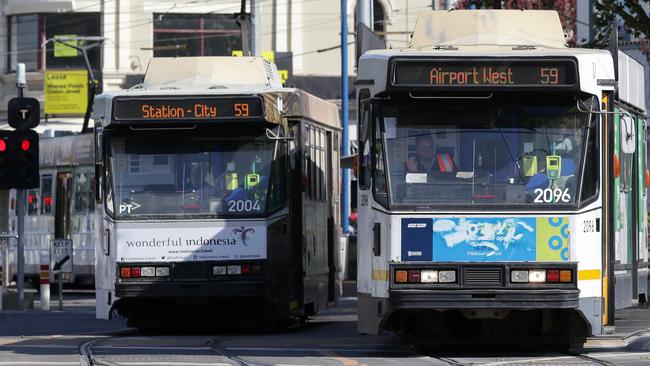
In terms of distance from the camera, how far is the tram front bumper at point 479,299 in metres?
15.2

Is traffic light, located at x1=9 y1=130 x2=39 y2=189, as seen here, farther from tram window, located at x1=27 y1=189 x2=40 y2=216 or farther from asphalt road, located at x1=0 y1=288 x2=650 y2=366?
tram window, located at x1=27 y1=189 x2=40 y2=216

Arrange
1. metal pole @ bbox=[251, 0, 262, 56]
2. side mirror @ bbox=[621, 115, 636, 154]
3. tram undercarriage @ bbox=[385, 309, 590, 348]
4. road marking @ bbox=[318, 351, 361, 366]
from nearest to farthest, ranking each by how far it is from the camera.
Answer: road marking @ bbox=[318, 351, 361, 366] < tram undercarriage @ bbox=[385, 309, 590, 348] < side mirror @ bbox=[621, 115, 636, 154] < metal pole @ bbox=[251, 0, 262, 56]

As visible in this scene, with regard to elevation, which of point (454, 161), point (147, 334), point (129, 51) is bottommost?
point (147, 334)

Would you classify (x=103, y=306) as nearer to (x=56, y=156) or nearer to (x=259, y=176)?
(x=259, y=176)

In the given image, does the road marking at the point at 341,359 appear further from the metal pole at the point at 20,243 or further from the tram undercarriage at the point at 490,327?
the metal pole at the point at 20,243

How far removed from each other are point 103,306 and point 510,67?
6.39 metres

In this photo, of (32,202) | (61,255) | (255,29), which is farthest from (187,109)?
(32,202)

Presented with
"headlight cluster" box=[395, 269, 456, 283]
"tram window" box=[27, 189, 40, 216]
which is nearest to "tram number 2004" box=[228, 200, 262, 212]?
"headlight cluster" box=[395, 269, 456, 283]

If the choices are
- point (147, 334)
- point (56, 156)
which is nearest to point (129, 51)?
point (56, 156)

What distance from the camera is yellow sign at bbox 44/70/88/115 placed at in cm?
5431

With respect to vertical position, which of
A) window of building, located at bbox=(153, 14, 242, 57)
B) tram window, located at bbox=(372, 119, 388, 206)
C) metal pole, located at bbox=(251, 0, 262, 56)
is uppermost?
window of building, located at bbox=(153, 14, 242, 57)

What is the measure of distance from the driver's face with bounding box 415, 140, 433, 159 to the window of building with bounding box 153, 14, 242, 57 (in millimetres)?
40934

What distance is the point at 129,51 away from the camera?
56469 mm

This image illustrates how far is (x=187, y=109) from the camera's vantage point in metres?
19.3
